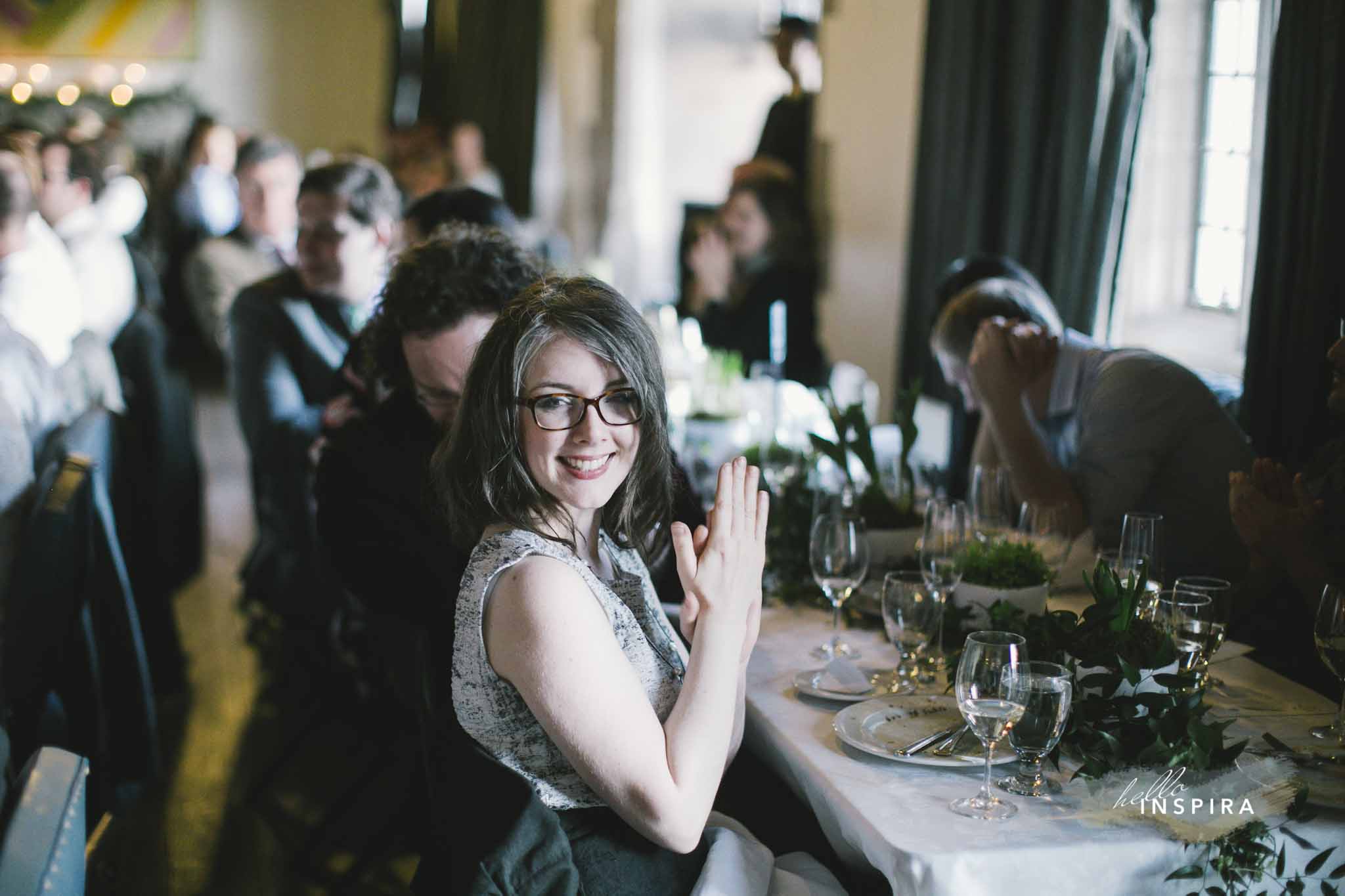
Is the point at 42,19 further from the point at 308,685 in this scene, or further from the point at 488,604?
the point at 488,604

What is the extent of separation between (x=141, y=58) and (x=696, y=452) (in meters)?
10.2

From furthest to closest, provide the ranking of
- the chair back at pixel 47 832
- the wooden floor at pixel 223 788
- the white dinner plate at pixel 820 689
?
the wooden floor at pixel 223 788, the white dinner plate at pixel 820 689, the chair back at pixel 47 832

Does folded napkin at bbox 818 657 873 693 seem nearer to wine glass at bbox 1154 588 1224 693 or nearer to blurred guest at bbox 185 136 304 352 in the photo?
wine glass at bbox 1154 588 1224 693

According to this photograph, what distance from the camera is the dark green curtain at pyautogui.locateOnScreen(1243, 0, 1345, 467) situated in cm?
269

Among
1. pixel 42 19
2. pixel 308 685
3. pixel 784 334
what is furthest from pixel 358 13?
pixel 308 685

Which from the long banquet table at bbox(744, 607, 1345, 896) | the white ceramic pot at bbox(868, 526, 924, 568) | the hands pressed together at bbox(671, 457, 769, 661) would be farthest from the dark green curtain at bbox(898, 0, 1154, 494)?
the hands pressed together at bbox(671, 457, 769, 661)

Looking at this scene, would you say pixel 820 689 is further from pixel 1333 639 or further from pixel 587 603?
pixel 1333 639

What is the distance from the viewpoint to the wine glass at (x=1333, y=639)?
5.12ft

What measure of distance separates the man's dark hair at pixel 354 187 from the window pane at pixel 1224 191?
7.87ft

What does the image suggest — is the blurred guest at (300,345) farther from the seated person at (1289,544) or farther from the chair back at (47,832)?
the seated person at (1289,544)

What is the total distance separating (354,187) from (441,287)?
61.2 inches

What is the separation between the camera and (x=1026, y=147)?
3.88 meters

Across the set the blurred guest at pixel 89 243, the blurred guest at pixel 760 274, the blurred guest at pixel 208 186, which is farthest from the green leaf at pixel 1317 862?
the blurred guest at pixel 208 186

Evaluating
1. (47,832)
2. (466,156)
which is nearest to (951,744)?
(47,832)
